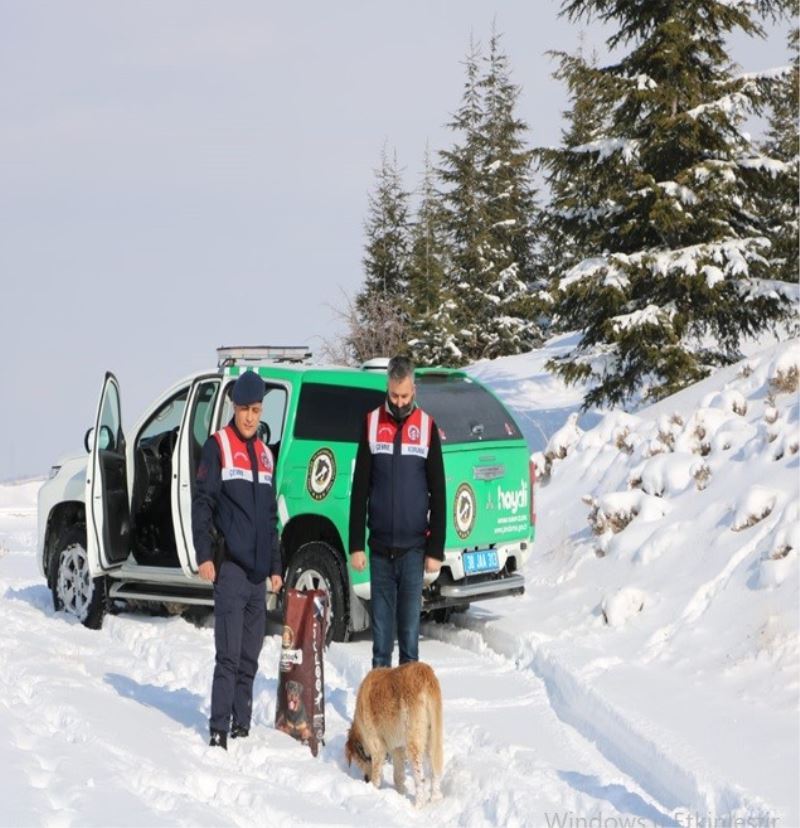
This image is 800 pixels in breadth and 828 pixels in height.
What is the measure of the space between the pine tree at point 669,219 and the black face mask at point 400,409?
12044 millimetres

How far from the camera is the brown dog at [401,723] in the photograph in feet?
18.1

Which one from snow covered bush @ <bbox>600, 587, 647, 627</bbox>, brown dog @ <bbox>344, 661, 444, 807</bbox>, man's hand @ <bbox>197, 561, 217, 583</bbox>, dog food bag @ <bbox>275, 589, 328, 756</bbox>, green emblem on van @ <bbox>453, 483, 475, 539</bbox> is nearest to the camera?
brown dog @ <bbox>344, 661, 444, 807</bbox>

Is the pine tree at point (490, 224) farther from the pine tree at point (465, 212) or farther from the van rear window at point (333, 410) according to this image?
the van rear window at point (333, 410)

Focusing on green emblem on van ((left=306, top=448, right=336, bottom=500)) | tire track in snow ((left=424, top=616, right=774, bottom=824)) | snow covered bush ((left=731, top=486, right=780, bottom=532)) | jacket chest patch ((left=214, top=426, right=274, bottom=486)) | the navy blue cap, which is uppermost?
the navy blue cap

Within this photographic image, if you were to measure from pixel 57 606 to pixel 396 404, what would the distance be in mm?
5600

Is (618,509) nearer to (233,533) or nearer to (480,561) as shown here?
(480,561)

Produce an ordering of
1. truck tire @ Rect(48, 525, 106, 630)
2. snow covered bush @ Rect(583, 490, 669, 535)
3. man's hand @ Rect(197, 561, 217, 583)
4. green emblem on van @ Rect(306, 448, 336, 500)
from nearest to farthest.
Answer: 1. man's hand @ Rect(197, 561, 217, 583)
2. green emblem on van @ Rect(306, 448, 336, 500)
3. truck tire @ Rect(48, 525, 106, 630)
4. snow covered bush @ Rect(583, 490, 669, 535)

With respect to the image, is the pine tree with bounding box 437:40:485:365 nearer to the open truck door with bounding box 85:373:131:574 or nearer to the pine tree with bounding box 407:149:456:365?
the pine tree with bounding box 407:149:456:365

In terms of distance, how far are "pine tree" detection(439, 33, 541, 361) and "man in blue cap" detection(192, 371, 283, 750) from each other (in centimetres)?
2861

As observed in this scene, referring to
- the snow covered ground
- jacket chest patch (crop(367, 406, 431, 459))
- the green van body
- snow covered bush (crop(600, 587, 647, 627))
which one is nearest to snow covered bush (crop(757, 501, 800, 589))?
→ the snow covered ground

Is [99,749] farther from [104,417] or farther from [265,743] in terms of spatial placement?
[104,417]

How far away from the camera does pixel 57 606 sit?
10.8 meters

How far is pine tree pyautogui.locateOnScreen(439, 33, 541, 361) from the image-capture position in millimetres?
38094

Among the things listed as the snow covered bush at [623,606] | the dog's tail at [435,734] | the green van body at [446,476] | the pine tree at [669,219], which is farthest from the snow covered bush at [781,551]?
the pine tree at [669,219]
